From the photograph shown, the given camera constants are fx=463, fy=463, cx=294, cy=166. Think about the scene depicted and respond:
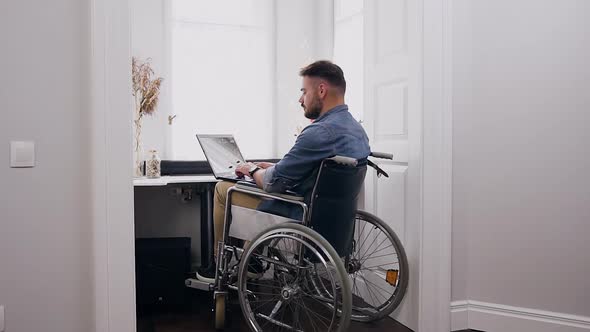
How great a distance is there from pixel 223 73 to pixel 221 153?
1.02 m

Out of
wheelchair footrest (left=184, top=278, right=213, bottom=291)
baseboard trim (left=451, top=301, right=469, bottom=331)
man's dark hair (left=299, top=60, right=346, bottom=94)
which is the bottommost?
baseboard trim (left=451, top=301, right=469, bottom=331)

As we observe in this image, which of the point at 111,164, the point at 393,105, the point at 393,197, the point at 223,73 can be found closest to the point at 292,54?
the point at 223,73

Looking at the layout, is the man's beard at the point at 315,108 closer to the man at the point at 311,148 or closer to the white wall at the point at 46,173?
the man at the point at 311,148

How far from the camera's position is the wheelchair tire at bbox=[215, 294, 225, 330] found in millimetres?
2174

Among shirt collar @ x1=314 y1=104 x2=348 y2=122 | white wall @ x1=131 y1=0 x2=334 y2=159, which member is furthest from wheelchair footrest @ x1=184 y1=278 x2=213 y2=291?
white wall @ x1=131 y1=0 x2=334 y2=159

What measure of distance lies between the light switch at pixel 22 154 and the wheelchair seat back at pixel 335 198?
1.02m

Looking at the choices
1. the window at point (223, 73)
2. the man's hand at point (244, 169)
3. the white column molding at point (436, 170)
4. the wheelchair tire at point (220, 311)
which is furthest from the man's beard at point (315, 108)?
the window at point (223, 73)

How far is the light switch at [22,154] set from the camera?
1.54 m

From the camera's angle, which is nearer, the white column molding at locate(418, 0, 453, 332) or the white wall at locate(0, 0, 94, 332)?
the white wall at locate(0, 0, 94, 332)

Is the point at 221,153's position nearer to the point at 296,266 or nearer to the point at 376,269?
the point at 296,266

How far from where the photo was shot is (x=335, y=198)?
6.25 feet

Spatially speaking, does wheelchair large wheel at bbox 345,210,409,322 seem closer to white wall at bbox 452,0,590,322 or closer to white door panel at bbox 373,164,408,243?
white door panel at bbox 373,164,408,243

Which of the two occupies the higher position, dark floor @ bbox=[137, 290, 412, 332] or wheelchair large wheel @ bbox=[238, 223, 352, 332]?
wheelchair large wheel @ bbox=[238, 223, 352, 332]

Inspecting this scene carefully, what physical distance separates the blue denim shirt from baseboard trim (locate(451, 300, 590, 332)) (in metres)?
0.91
